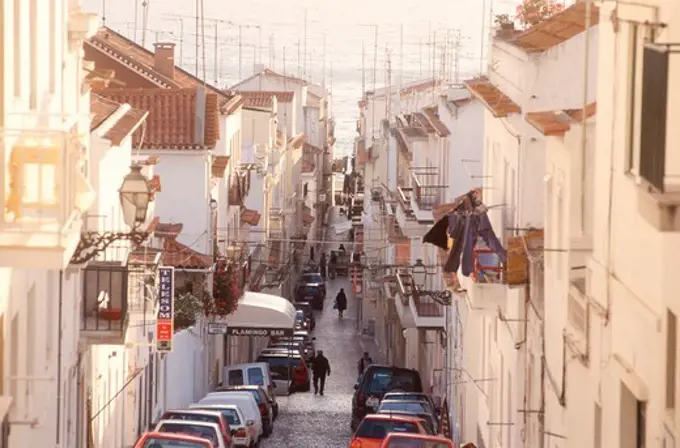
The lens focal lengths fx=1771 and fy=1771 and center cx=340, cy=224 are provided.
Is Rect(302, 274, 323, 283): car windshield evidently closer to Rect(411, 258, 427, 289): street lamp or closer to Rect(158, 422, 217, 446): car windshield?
Rect(411, 258, 427, 289): street lamp

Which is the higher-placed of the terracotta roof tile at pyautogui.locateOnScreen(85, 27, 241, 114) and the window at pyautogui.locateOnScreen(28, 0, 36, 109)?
the terracotta roof tile at pyautogui.locateOnScreen(85, 27, 241, 114)

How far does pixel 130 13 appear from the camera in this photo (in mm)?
83375

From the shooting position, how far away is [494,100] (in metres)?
25.4

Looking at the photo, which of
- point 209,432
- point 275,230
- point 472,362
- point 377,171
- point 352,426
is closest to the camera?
point 209,432

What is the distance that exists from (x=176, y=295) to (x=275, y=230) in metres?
30.5

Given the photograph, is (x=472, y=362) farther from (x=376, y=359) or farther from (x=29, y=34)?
(x=376, y=359)

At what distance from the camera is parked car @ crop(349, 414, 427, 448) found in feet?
99.6

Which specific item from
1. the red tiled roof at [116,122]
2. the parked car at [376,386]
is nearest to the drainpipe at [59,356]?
the red tiled roof at [116,122]

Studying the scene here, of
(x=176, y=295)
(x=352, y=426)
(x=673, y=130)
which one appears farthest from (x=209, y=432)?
(x=673, y=130)

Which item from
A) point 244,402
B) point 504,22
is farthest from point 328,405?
point 504,22

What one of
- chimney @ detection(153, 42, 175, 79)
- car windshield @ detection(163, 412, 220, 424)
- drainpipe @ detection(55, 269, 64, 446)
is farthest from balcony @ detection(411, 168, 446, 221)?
drainpipe @ detection(55, 269, 64, 446)

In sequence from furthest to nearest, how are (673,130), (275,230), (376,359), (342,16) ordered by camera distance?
(342,16) < (275,230) < (376,359) < (673,130)

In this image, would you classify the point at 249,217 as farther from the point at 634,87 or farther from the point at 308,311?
the point at 634,87

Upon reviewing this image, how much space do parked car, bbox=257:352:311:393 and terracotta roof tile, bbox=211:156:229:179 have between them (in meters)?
6.26
